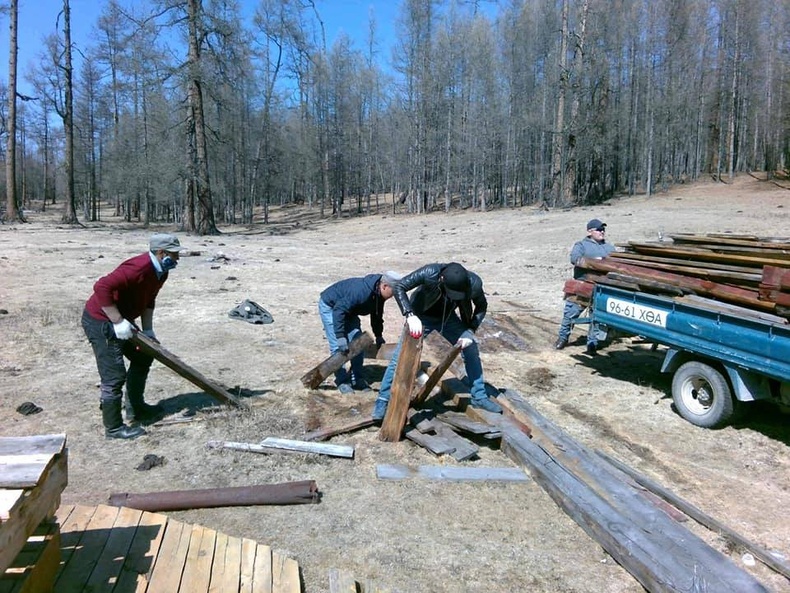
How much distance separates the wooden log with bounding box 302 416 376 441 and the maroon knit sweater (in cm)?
198

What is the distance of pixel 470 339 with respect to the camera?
6004 mm

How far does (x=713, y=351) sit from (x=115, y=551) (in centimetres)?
543

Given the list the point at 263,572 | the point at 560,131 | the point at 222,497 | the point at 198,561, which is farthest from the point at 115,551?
the point at 560,131

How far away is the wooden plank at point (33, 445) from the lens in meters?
2.85

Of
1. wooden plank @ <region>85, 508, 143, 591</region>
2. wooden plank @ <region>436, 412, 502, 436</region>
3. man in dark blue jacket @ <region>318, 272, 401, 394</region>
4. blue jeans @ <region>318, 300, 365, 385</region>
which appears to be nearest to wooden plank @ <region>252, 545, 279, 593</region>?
wooden plank @ <region>85, 508, 143, 591</region>

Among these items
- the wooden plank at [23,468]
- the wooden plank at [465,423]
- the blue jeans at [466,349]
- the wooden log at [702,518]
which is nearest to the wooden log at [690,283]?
the wooden log at [702,518]

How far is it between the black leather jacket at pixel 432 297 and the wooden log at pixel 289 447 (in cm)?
136

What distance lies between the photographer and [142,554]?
3410 mm

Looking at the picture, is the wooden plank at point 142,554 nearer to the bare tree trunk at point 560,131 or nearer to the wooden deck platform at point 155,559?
the wooden deck platform at point 155,559

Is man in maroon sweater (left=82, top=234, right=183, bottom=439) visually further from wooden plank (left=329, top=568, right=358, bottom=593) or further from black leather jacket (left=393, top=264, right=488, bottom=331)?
wooden plank (left=329, top=568, right=358, bottom=593)

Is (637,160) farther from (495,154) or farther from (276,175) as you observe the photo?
(276,175)

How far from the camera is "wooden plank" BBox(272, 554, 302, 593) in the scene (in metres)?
3.28

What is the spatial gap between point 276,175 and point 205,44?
71.0 feet

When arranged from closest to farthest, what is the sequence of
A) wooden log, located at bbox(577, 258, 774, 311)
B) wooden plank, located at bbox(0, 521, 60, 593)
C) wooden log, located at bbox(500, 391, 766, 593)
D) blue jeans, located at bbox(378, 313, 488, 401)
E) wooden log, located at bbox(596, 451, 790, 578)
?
wooden plank, located at bbox(0, 521, 60, 593), wooden log, located at bbox(500, 391, 766, 593), wooden log, located at bbox(596, 451, 790, 578), wooden log, located at bbox(577, 258, 774, 311), blue jeans, located at bbox(378, 313, 488, 401)
